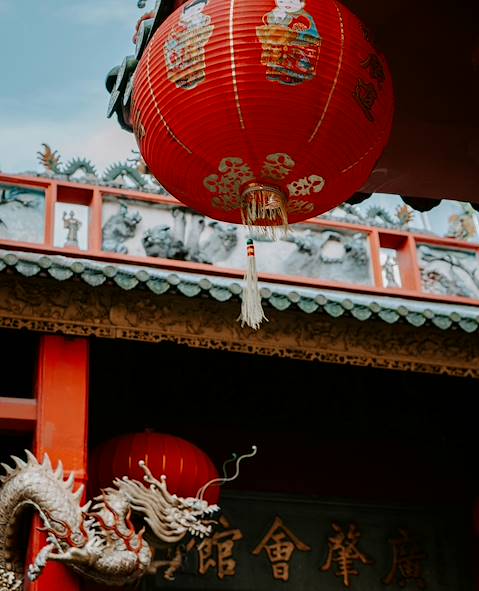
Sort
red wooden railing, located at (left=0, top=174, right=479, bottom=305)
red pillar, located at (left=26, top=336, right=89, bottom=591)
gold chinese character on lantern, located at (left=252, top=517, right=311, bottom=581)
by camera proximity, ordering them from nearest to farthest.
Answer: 1. red pillar, located at (left=26, top=336, right=89, bottom=591)
2. red wooden railing, located at (left=0, top=174, right=479, bottom=305)
3. gold chinese character on lantern, located at (left=252, top=517, right=311, bottom=581)

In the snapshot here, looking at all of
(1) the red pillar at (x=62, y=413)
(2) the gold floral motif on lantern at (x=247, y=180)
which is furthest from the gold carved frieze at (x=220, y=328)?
(2) the gold floral motif on lantern at (x=247, y=180)

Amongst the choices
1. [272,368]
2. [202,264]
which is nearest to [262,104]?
[202,264]

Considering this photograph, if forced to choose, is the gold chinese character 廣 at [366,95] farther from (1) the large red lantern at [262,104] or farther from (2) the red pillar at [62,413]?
(2) the red pillar at [62,413]

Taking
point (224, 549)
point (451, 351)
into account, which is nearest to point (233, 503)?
point (224, 549)

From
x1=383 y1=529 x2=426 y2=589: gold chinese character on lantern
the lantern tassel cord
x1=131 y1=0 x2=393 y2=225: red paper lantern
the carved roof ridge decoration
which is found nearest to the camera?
x1=131 y1=0 x2=393 y2=225: red paper lantern

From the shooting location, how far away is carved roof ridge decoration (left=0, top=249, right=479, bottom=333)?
6082 millimetres

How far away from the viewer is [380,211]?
8.55 meters

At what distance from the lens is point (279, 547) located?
7512 mm

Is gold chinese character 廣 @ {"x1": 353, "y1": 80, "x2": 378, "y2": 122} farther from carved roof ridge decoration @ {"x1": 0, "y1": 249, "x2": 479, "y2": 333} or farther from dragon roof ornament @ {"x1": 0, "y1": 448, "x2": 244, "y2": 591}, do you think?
carved roof ridge decoration @ {"x1": 0, "y1": 249, "x2": 479, "y2": 333}

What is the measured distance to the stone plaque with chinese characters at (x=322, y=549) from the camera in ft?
24.0

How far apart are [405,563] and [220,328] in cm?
235

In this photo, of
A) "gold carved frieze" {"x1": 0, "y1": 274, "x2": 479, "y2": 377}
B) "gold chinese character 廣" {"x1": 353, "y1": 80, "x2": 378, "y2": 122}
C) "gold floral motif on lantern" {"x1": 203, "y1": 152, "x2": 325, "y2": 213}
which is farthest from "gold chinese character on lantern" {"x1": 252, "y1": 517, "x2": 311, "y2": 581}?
"gold chinese character 廣" {"x1": 353, "y1": 80, "x2": 378, "y2": 122}

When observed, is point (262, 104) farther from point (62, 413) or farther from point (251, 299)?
point (62, 413)

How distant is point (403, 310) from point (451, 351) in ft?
2.43
